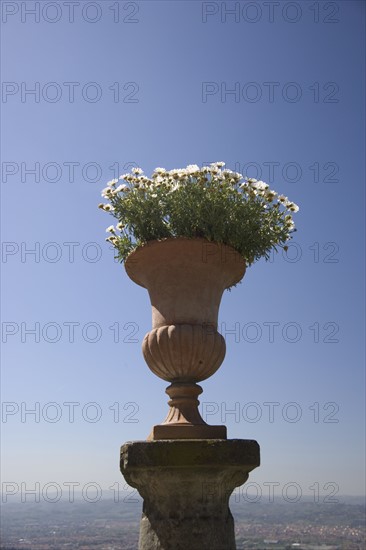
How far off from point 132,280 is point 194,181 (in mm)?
811

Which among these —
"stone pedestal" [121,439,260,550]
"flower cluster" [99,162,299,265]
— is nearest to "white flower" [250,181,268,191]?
"flower cluster" [99,162,299,265]

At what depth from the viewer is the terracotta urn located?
11.5 feet

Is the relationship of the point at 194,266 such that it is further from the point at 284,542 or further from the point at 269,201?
the point at 284,542

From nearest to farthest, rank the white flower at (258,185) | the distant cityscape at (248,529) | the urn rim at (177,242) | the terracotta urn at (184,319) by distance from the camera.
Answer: the terracotta urn at (184,319)
the urn rim at (177,242)
the white flower at (258,185)
the distant cityscape at (248,529)

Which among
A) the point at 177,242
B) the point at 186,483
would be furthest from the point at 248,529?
the point at 177,242

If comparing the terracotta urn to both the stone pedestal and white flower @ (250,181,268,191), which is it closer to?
the stone pedestal

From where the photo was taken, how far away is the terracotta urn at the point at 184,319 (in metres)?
3.49

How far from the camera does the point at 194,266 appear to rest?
3.66m

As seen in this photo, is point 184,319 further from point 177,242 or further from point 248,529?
point 248,529

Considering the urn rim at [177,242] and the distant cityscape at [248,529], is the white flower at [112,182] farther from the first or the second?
the distant cityscape at [248,529]

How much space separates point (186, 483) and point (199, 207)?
167 centimetres

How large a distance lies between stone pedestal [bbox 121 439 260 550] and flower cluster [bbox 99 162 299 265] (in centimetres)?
132

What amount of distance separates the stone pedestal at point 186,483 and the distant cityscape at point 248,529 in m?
11.5

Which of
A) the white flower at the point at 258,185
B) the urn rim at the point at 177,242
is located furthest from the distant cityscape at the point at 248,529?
the white flower at the point at 258,185
